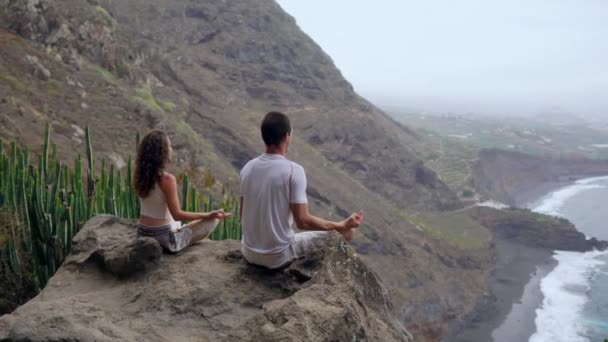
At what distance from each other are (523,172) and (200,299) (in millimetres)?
73159

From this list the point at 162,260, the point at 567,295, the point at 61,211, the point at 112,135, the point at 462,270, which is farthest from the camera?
the point at 462,270

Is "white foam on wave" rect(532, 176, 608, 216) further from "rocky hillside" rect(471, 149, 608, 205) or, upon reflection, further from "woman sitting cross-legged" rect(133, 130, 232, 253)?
"woman sitting cross-legged" rect(133, 130, 232, 253)

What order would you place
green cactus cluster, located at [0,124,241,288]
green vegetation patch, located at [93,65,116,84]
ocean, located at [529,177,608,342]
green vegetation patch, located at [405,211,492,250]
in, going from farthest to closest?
1. green vegetation patch, located at [405,211,492,250]
2. ocean, located at [529,177,608,342]
3. green vegetation patch, located at [93,65,116,84]
4. green cactus cluster, located at [0,124,241,288]


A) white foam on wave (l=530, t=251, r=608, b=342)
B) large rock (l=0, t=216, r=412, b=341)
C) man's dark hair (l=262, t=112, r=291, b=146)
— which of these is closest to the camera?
large rock (l=0, t=216, r=412, b=341)

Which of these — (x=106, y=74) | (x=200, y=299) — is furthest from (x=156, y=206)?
(x=106, y=74)

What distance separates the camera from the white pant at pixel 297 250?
435cm

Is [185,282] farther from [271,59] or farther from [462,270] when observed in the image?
[271,59]

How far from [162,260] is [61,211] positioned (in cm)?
222

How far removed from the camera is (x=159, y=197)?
4.69 metres

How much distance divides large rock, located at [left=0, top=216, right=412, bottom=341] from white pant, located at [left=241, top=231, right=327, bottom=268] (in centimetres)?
7

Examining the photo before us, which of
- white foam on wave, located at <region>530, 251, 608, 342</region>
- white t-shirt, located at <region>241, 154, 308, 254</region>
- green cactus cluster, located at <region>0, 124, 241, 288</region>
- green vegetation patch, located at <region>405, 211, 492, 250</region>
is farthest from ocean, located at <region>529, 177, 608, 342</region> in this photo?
white t-shirt, located at <region>241, 154, 308, 254</region>

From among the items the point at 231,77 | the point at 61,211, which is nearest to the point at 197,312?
the point at 61,211

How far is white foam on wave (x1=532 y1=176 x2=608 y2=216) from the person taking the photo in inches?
2254

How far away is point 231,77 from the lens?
1640 inches
